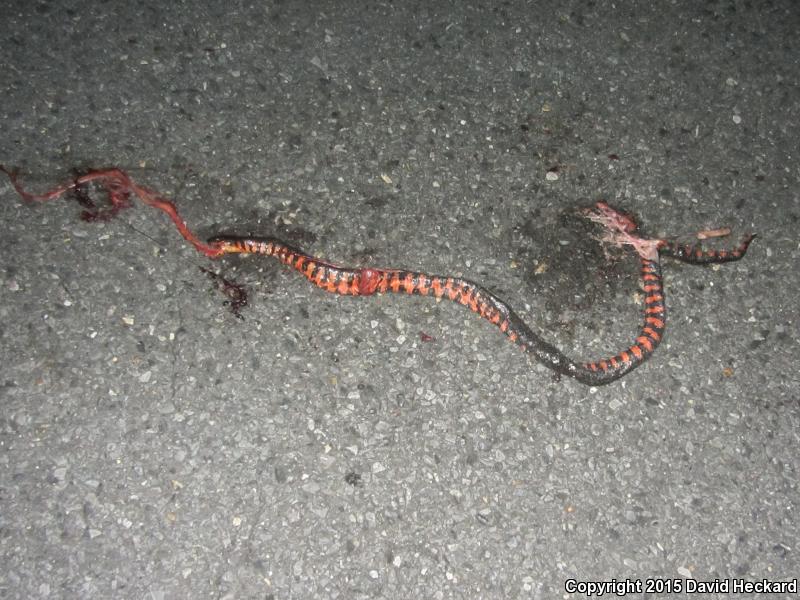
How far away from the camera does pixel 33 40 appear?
5.13 m

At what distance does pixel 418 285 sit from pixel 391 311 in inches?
10.5

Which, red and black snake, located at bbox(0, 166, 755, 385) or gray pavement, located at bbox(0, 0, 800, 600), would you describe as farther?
red and black snake, located at bbox(0, 166, 755, 385)

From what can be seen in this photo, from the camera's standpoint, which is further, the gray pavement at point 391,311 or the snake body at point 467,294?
the snake body at point 467,294

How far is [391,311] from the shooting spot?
175 inches

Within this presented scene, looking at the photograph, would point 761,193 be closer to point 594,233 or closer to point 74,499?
point 594,233

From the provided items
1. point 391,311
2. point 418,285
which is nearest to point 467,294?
point 418,285

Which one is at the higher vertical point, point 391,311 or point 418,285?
point 418,285

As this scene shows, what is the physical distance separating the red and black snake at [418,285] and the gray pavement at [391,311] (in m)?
0.10

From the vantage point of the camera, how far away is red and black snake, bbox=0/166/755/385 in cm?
432

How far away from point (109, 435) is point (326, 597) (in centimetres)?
160

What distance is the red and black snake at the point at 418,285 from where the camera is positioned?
4320 mm

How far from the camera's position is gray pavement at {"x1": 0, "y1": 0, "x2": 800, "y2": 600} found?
3.66 m

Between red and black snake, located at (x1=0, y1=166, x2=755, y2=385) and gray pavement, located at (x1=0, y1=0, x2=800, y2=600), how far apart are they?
0.31ft

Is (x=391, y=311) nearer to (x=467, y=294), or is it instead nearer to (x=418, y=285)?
(x=418, y=285)
